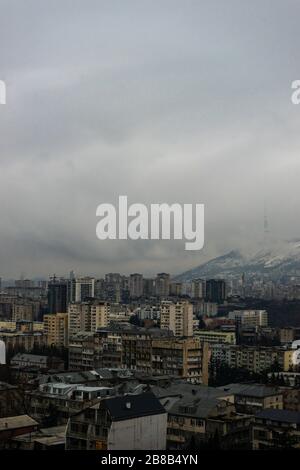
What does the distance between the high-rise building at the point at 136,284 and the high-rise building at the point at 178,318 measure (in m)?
5.94

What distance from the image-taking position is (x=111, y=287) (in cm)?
1877

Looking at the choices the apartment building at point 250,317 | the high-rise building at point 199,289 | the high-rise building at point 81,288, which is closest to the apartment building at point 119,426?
the apartment building at point 250,317

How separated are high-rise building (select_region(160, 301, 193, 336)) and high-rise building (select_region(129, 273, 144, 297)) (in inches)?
234

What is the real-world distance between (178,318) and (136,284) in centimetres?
629

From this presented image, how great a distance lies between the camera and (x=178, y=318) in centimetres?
1259

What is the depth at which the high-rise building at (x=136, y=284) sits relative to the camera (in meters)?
18.7

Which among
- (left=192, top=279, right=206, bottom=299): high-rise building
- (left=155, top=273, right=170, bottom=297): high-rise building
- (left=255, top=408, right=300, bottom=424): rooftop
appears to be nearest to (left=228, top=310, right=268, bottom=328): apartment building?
(left=192, top=279, right=206, bottom=299): high-rise building

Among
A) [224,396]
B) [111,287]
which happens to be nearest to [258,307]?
[111,287]

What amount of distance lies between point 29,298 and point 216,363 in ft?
29.3

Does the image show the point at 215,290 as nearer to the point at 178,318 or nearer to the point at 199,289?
the point at 199,289

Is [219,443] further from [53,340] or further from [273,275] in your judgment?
[273,275]

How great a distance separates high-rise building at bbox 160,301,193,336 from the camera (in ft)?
41.0

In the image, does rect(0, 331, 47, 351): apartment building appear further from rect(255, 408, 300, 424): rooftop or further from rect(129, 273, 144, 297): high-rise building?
rect(255, 408, 300, 424): rooftop

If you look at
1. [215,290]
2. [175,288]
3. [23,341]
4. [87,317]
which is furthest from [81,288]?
[23,341]
